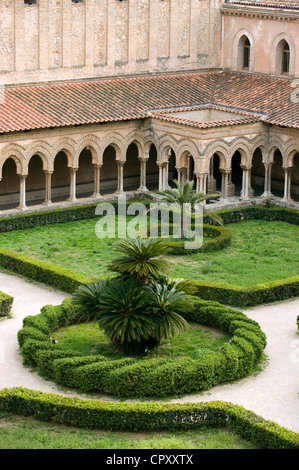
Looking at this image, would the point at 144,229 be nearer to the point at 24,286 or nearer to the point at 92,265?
the point at 92,265

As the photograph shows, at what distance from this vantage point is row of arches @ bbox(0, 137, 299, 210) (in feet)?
127

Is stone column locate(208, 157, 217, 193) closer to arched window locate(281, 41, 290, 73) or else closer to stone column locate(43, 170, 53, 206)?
arched window locate(281, 41, 290, 73)

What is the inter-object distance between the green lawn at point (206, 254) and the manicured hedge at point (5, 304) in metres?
4.01

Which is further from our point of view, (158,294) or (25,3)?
(25,3)

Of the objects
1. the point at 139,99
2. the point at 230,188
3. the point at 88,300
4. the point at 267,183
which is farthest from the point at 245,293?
the point at 139,99

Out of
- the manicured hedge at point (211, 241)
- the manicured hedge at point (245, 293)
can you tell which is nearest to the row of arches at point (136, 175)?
the manicured hedge at point (211, 241)

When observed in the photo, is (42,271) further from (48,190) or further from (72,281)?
(48,190)

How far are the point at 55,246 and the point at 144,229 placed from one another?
303cm

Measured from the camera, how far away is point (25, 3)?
38656 millimetres

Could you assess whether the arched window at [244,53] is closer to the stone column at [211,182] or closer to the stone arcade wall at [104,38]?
the stone arcade wall at [104,38]

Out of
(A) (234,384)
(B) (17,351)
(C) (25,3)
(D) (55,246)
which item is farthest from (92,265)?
(C) (25,3)

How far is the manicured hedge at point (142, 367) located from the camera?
2220cm

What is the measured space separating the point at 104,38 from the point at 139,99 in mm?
2792

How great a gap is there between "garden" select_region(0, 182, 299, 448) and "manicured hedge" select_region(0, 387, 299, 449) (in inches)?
0.8
